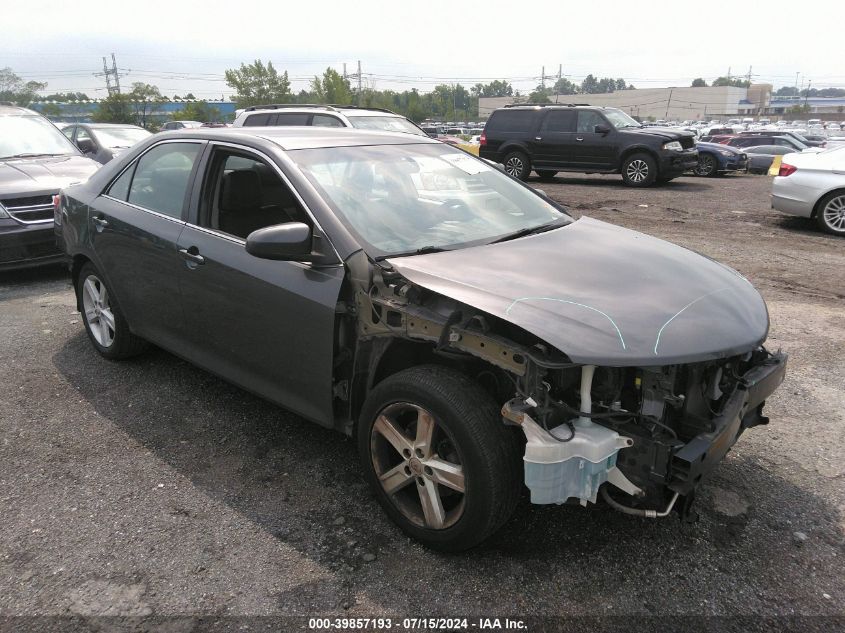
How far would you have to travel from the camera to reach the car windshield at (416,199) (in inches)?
121

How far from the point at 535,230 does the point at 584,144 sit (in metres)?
12.6

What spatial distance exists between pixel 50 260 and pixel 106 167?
3.03 meters

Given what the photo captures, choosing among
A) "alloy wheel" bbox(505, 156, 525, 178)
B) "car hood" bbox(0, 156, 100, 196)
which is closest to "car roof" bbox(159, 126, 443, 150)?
"car hood" bbox(0, 156, 100, 196)

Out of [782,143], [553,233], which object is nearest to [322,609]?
[553,233]

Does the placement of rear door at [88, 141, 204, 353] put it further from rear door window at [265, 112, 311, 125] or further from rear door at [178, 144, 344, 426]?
rear door window at [265, 112, 311, 125]

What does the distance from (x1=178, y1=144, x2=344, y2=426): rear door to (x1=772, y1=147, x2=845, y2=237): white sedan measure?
8.93 m

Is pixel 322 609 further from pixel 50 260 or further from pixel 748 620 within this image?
pixel 50 260

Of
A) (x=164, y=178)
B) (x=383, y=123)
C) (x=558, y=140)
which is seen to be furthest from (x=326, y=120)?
(x=558, y=140)

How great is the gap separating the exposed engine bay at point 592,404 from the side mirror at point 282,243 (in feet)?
1.26

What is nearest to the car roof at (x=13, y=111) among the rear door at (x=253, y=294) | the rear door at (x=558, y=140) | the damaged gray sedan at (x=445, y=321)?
the damaged gray sedan at (x=445, y=321)

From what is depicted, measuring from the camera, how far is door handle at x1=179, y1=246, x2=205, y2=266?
11.4 ft

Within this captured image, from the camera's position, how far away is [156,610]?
2412 mm

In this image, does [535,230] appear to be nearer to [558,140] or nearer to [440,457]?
[440,457]

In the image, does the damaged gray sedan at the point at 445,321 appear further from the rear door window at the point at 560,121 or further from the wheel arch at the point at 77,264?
the rear door window at the point at 560,121
